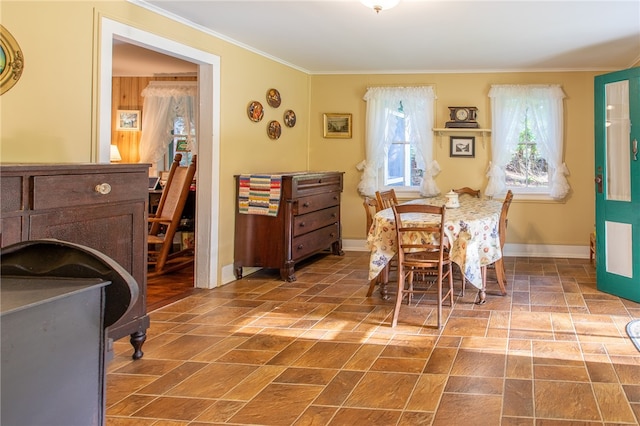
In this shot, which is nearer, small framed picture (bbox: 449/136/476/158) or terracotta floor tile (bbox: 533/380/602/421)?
terracotta floor tile (bbox: 533/380/602/421)

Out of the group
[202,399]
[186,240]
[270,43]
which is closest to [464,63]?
[270,43]

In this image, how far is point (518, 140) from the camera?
24.8 ft

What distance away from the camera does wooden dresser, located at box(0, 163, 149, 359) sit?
254 cm

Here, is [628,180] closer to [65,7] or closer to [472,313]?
[472,313]

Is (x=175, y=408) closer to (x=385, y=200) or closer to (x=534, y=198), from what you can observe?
(x=385, y=200)

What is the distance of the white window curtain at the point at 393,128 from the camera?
25.1 ft

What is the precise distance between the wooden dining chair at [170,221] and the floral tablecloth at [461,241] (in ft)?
8.23

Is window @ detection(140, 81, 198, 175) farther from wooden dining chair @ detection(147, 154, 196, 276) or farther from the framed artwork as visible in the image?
the framed artwork

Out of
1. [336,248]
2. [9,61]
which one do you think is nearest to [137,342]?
→ [9,61]

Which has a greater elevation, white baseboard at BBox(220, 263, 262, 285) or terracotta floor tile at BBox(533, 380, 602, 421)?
white baseboard at BBox(220, 263, 262, 285)

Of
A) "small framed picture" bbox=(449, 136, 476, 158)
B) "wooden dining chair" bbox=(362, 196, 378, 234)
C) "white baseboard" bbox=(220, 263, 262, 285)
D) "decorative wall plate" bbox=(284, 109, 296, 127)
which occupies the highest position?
"decorative wall plate" bbox=(284, 109, 296, 127)

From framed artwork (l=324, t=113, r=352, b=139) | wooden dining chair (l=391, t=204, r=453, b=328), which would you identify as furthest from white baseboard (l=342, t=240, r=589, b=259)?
wooden dining chair (l=391, t=204, r=453, b=328)

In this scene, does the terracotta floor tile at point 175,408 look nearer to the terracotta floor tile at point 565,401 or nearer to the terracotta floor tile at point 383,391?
the terracotta floor tile at point 383,391

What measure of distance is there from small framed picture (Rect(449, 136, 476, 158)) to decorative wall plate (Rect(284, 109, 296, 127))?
2.12 meters
